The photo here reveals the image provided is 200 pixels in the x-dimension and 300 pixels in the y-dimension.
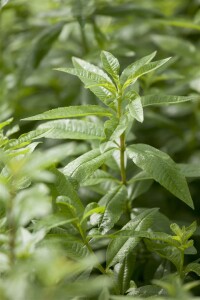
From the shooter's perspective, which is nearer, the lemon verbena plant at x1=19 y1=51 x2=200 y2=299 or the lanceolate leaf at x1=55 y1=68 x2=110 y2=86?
the lemon verbena plant at x1=19 y1=51 x2=200 y2=299

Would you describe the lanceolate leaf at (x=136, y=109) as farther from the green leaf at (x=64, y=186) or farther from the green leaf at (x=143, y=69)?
the green leaf at (x=64, y=186)

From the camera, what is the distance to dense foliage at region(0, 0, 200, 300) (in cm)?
88

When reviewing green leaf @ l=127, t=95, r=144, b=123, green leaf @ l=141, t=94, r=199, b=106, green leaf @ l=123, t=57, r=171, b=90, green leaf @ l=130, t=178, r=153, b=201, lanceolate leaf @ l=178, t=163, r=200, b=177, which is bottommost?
green leaf @ l=130, t=178, r=153, b=201

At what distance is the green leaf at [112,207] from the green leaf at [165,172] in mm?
118

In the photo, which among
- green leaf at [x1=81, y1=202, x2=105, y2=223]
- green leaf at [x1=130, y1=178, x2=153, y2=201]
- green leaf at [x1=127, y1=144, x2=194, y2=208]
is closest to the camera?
green leaf at [x1=81, y1=202, x2=105, y2=223]

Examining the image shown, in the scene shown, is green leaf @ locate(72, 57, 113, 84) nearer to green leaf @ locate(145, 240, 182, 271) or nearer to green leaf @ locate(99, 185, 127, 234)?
green leaf @ locate(99, 185, 127, 234)

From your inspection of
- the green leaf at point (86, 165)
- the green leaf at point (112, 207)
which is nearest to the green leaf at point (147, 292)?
the green leaf at point (112, 207)

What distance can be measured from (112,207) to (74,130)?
0.74ft

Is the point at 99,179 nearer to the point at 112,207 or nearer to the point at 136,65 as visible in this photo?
the point at 112,207

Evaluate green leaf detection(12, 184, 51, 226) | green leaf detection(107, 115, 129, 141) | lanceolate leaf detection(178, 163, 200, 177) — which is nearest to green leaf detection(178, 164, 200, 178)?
lanceolate leaf detection(178, 163, 200, 177)

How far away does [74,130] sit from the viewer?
1312mm

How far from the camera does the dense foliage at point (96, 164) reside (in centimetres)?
88

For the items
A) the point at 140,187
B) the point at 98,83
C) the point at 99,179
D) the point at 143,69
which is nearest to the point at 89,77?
the point at 98,83

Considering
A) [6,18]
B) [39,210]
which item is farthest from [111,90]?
[6,18]
